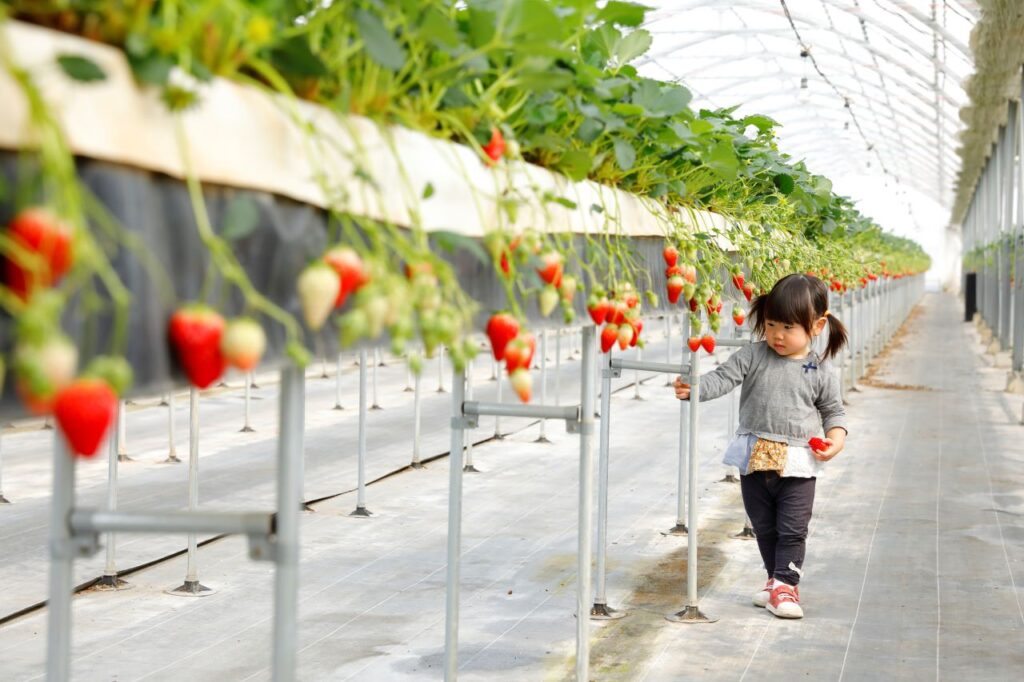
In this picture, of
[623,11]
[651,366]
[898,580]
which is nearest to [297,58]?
[623,11]

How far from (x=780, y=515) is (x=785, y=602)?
34 cm

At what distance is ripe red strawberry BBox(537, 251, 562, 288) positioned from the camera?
170 centimetres

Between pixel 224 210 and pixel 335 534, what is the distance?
508cm

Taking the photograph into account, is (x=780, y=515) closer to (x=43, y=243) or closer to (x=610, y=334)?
(x=610, y=334)

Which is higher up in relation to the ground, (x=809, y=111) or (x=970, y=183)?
(x=809, y=111)

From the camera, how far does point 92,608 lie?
15.4 feet

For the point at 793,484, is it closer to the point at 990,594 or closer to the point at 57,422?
the point at 990,594

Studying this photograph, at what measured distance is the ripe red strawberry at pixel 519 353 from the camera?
1.56 meters

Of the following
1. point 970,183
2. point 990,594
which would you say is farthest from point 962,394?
point 970,183

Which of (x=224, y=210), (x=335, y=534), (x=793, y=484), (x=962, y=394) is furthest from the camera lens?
(x=962, y=394)

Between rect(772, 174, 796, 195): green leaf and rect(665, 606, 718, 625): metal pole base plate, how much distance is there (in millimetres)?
1655

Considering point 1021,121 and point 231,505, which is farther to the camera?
point 1021,121

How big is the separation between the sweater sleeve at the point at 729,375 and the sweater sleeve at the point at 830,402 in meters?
0.29

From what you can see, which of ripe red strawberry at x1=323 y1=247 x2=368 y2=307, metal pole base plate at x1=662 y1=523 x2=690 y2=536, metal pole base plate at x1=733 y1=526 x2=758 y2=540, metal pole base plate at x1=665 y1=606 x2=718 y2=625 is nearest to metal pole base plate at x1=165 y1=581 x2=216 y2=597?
metal pole base plate at x1=665 y1=606 x2=718 y2=625
